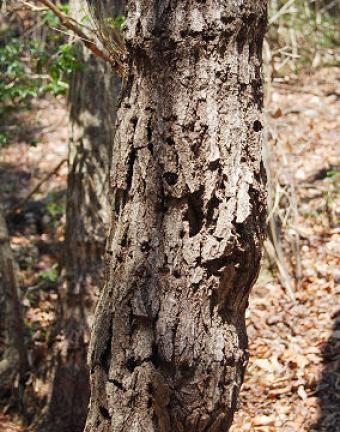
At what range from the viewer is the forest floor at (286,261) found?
4695 mm

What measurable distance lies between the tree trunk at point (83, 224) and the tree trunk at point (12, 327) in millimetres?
456

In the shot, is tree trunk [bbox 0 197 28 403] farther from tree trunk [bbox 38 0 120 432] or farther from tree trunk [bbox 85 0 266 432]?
tree trunk [bbox 85 0 266 432]

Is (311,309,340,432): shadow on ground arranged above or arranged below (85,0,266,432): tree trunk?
below

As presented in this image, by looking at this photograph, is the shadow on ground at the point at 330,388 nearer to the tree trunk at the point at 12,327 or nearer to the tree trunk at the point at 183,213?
the tree trunk at the point at 183,213

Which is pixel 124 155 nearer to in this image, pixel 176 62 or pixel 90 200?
pixel 176 62

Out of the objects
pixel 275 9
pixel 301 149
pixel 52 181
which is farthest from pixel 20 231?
pixel 275 9

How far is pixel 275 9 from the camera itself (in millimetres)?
8531

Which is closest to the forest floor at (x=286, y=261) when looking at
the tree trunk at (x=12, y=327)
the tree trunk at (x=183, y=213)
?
the tree trunk at (x=12, y=327)

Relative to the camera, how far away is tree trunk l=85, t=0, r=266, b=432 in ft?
7.76

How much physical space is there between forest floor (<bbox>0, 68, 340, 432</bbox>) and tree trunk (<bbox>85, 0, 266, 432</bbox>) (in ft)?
7.11

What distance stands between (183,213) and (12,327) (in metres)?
3.61

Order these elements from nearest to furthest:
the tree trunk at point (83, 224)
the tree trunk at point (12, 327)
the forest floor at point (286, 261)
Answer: the forest floor at point (286, 261) < the tree trunk at point (83, 224) < the tree trunk at point (12, 327)

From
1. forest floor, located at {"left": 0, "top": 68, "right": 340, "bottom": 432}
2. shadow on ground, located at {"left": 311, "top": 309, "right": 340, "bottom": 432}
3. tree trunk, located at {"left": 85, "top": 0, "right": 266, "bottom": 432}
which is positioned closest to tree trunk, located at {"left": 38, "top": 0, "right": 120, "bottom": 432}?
forest floor, located at {"left": 0, "top": 68, "right": 340, "bottom": 432}

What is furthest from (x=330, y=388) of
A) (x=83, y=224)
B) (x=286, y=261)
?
Result: (x=83, y=224)
